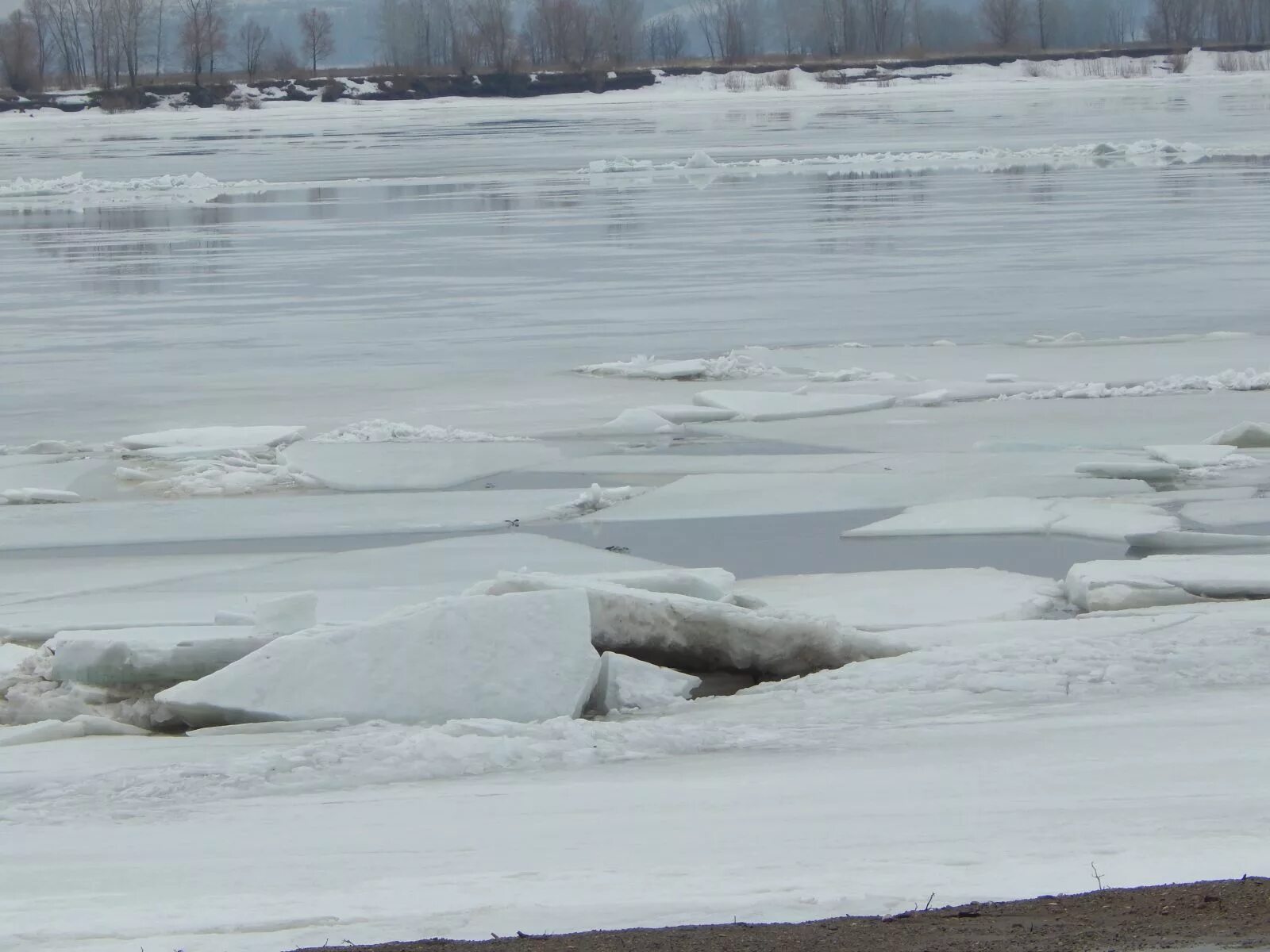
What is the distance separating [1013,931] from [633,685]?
89.2 inches

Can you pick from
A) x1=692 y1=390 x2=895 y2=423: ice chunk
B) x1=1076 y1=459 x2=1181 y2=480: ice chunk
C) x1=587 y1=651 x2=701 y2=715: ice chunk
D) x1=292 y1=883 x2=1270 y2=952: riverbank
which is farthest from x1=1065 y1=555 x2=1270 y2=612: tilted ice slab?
x1=692 y1=390 x2=895 y2=423: ice chunk

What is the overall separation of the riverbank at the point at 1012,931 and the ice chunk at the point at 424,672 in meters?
1.69

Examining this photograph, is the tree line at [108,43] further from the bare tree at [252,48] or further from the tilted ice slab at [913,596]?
the tilted ice slab at [913,596]

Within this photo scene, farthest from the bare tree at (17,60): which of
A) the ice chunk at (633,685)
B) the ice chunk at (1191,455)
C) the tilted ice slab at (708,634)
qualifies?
the ice chunk at (633,685)

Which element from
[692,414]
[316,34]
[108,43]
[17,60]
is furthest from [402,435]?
[316,34]

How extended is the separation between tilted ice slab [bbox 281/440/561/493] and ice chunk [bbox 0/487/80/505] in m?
1.01

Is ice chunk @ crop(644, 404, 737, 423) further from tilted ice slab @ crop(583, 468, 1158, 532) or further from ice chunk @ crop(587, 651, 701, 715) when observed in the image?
ice chunk @ crop(587, 651, 701, 715)

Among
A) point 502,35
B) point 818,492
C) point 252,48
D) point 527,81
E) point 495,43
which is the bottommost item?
point 818,492

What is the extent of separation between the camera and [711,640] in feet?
18.4

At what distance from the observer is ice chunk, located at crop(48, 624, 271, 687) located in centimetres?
527

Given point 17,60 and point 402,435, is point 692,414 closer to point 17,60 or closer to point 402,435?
point 402,435

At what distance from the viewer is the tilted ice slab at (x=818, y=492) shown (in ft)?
24.5

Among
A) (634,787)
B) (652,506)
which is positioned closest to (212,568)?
(652,506)

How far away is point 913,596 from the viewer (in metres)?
6.04
